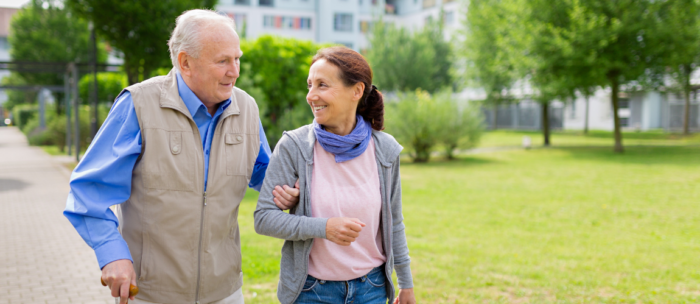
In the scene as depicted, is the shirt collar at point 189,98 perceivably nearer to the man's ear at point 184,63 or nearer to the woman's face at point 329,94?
the man's ear at point 184,63

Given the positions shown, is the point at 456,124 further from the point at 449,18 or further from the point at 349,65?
the point at 449,18

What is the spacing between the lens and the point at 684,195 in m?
11.3

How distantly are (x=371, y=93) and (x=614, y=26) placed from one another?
19148 millimetres

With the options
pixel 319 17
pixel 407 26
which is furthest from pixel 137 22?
pixel 319 17

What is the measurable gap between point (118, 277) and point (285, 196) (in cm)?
68

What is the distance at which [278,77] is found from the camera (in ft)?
50.9

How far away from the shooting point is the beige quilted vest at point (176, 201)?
2162 millimetres

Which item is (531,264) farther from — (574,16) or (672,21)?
(672,21)

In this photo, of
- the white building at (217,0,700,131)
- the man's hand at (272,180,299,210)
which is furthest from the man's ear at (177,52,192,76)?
the white building at (217,0,700,131)

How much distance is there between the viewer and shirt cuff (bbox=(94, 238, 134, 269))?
1.99 metres

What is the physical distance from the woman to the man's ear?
48cm

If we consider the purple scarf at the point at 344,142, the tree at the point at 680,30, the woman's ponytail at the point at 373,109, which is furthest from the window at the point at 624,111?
the purple scarf at the point at 344,142

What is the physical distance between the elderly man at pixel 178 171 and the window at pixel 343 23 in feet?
179

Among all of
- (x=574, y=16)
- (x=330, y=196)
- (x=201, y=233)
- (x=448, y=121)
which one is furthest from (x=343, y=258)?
(x=574, y=16)
